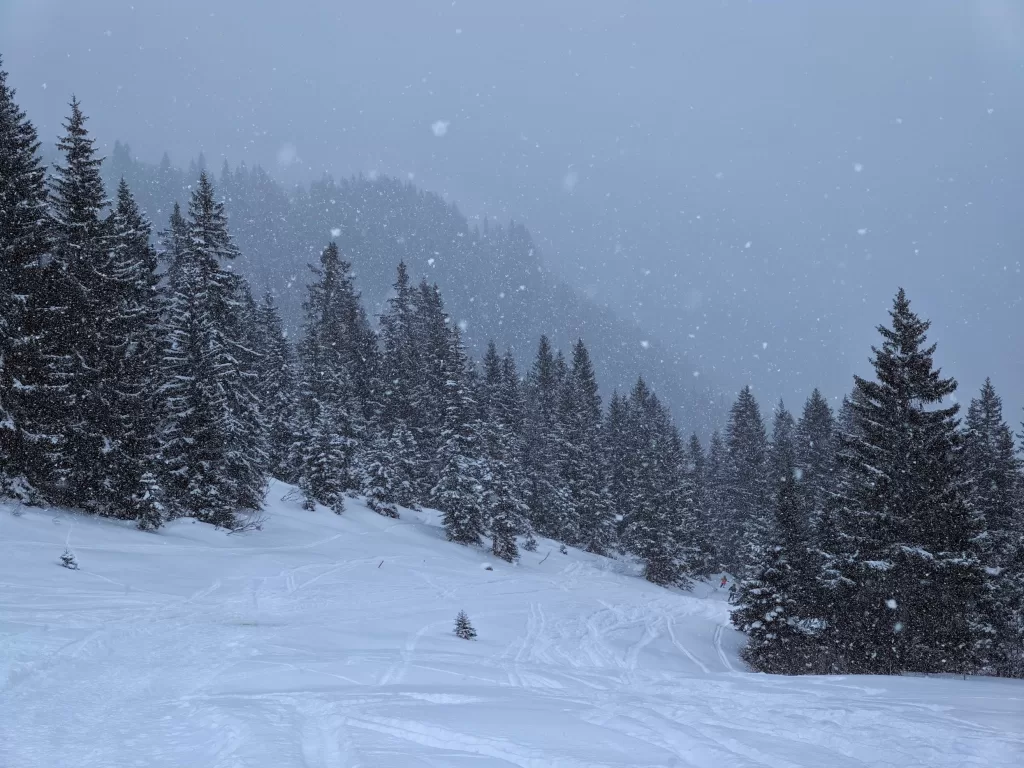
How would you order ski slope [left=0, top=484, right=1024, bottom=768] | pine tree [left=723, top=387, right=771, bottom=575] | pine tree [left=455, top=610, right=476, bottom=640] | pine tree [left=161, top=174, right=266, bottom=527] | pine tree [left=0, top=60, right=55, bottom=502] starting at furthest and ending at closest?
pine tree [left=723, top=387, right=771, bottom=575] → pine tree [left=161, top=174, right=266, bottom=527] → pine tree [left=0, top=60, right=55, bottom=502] → pine tree [left=455, top=610, right=476, bottom=640] → ski slope [left=0, top=484, right=1024, bottom=768]

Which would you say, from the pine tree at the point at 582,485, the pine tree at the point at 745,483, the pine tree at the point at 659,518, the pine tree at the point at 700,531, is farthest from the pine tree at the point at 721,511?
the pine tree at the point at 582,485

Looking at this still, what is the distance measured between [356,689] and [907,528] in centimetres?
1762

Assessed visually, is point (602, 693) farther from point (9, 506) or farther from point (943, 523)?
point (9, 506)

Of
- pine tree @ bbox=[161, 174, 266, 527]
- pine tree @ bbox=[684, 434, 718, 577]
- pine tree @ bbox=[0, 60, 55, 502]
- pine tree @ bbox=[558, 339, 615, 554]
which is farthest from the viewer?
pine tree @ bbox=[684, 434, 718, 577]

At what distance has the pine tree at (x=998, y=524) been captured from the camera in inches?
730

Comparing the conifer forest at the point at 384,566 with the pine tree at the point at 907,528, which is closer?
the conifer forest at the point at 384,566

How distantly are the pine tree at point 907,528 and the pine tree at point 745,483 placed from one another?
30.0 m

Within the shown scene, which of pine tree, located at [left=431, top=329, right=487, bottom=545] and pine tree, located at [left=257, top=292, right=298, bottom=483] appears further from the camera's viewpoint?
pine tree, located at [left=257, top=292, right=298, bottom=483]

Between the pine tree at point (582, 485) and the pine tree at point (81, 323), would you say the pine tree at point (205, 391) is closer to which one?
the pine tree at point (81, 323)

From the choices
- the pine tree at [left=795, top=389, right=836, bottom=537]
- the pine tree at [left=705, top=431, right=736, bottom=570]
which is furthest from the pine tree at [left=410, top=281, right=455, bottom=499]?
the pine tree at [left=795, top=389, right=836, bottom=537]

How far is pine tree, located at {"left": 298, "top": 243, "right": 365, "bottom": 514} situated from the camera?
32719mm

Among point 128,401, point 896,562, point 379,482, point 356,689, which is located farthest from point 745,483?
point 356,689

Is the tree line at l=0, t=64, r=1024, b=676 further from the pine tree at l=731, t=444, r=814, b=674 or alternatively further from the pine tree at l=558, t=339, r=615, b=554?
the pine tree at l=558, t=339, r=615, b=554

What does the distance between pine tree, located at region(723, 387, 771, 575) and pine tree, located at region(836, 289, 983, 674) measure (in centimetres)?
2999
